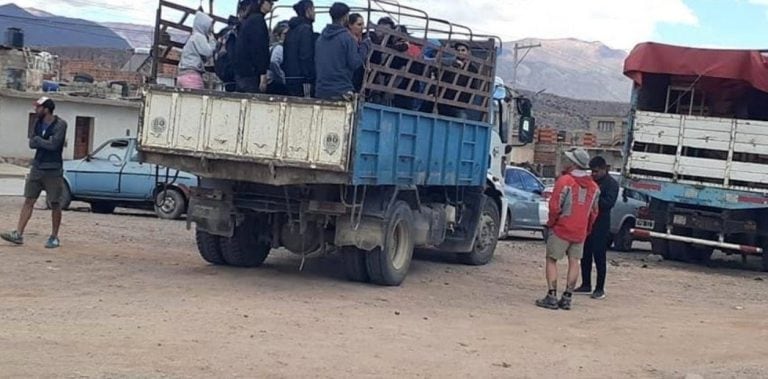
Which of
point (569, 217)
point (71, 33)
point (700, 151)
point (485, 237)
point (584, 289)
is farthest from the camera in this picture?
point (71, 33)

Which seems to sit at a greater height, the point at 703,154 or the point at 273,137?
the point at 703,154

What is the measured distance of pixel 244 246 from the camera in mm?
12094

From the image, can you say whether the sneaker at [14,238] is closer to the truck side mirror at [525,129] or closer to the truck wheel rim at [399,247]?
the truck wheel rim at [399,247]

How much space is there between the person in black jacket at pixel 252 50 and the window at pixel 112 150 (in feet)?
28.6

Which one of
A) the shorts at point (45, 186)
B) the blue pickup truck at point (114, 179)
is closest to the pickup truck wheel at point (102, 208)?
the blue pickup truck at point (114, 179)

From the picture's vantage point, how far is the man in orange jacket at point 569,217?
11008mm

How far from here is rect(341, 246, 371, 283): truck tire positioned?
450 inches

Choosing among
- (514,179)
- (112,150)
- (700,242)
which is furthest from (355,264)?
(514,179)

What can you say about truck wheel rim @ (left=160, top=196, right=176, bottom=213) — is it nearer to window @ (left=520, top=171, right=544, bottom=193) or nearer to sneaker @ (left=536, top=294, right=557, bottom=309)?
window @ (left=520, top=171, right=544, bottom=193)

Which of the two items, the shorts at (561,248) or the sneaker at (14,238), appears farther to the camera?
the sneaker at (14,238)

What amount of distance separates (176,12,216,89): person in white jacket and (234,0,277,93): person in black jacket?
0.55 m

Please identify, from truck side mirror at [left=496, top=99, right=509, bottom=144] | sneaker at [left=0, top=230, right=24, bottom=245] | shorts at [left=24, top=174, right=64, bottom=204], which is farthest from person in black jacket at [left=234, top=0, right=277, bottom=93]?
truck side mirror at [left=496, top=99, right=509, bottom=144]

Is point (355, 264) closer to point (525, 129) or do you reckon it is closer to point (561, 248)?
point (561, 248)

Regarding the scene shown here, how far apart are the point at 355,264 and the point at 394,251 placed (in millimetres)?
518
